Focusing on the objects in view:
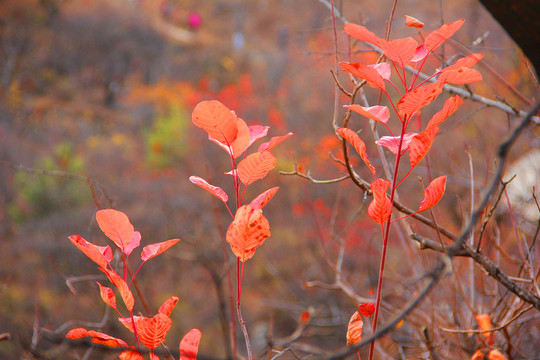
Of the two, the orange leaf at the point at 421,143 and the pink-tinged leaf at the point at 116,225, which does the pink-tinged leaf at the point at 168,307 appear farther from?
the orange leaf at the point at 421,143

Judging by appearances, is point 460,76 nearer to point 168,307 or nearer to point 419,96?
point 419,96

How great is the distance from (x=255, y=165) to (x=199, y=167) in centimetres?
423

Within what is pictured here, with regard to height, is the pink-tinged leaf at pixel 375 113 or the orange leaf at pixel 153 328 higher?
the pink-tinged leaf at pixel 375 113

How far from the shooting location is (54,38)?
6.46 m

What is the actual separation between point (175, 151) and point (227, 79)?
10.3 ft

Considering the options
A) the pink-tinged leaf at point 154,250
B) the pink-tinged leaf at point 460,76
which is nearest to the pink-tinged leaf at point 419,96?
the pink-tinged leaf at point 460,76

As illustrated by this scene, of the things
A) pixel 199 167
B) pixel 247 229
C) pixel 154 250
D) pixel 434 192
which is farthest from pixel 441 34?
pixel 199 167

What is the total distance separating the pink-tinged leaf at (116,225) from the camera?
48 cm

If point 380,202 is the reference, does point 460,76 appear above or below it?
above

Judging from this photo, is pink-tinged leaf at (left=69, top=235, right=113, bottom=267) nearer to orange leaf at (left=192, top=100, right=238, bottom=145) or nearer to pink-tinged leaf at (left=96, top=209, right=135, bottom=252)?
pink-tinged leaf at (left=96, top=209, right=135, bottom=252)

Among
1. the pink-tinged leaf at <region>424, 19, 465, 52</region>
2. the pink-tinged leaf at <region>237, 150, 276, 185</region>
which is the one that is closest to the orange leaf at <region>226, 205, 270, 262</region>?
the pink-tinged leaf at <region>237, 150, 276, 185</region>

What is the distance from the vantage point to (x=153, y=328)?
1.54ft

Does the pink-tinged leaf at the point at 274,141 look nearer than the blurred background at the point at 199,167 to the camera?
Yes

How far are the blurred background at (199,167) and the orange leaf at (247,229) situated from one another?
0.39m
